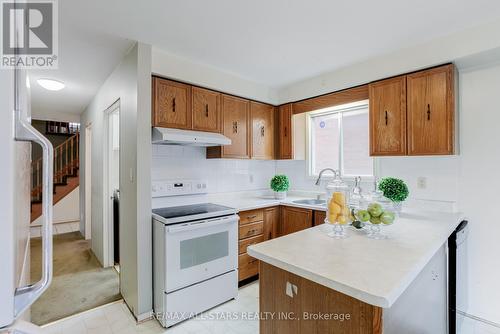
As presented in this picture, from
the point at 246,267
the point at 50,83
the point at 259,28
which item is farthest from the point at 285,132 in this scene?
the point at 50,83

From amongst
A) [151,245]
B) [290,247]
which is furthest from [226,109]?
[290,247]

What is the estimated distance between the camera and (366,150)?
288 centimetres

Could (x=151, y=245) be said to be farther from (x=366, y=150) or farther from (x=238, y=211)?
(x=366, y=150)

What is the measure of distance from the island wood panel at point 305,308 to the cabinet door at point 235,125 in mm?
1759

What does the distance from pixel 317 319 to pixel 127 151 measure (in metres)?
2.07

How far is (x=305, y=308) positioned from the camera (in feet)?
3.58

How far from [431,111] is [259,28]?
1.63 m

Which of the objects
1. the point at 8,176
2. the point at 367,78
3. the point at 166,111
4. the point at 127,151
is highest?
the point at 367,78

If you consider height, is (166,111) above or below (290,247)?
above

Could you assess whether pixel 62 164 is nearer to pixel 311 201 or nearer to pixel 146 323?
pixel 146 323

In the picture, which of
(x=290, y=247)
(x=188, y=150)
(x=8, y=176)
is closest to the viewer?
(x=8, y=176)

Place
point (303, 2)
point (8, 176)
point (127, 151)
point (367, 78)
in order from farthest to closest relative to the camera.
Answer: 1. point (367, 78)
2. point (127, 151)
3. point (303, 2)
4. point (8, 176)

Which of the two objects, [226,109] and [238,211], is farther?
[226,109]

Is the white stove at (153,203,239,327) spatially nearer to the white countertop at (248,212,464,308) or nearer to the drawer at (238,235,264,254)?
the drawer at (238,235,264,254)
